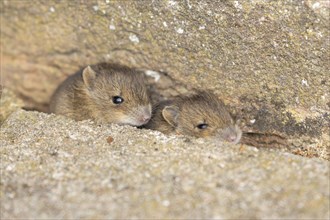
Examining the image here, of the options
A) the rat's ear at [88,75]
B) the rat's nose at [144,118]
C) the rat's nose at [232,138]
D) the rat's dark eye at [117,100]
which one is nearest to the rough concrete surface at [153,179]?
the rat's nose at [232,138]

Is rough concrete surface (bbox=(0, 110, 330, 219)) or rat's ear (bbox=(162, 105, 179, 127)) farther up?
rough concrete surface (bbox=(0, 110, 330, 219))

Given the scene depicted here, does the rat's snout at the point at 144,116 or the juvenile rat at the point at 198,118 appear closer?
the juvenile rat at the point at 198,118

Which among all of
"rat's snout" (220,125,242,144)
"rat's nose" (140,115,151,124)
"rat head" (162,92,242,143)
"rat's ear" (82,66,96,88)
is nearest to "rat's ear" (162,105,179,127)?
"rat head" (162,92,242,143)

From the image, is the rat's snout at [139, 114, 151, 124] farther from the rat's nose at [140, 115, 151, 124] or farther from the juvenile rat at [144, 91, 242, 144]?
the juvenile rat at [144, 91, 242, 144]

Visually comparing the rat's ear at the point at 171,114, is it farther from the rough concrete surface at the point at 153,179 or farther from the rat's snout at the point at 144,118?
the rough concrete surface at the point at 153,179

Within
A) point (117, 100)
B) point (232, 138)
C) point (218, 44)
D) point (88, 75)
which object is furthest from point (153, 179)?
point (88, 75)

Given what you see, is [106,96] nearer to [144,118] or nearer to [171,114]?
[144,118]

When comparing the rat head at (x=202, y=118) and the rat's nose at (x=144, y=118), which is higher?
the rat head at (x=202, y=118)

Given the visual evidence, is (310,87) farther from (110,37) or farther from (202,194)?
(110,37)
